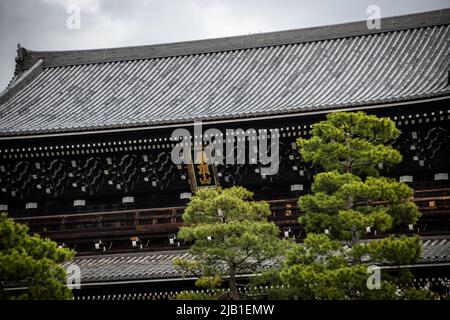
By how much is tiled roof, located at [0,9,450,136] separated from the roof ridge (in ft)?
0.13

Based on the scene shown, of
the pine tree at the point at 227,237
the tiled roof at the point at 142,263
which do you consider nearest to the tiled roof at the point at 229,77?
the tiled roof at the point at 142,263

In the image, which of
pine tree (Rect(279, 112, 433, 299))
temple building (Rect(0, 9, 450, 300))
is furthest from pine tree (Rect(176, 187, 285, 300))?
temple building (Rect(0, 9, 450, 300))

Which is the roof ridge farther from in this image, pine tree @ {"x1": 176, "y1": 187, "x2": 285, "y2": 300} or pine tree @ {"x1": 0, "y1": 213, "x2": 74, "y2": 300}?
pine tree @ {"x1": 0, "y1": 213, "x2": 74, "y2": 300}

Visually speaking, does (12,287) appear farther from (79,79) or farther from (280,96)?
(79,79)

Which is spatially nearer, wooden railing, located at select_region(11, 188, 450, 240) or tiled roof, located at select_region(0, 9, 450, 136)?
wooden railing, located at select_region(11, 188, 450, 240)

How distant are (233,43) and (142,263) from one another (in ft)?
37.0

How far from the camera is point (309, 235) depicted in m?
20.1

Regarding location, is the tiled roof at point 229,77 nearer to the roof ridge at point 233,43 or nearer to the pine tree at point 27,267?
the roof ridge at point 233,43

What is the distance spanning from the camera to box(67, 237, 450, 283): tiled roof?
2249 cm

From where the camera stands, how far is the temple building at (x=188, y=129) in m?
24.6

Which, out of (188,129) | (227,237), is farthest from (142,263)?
(227,237)

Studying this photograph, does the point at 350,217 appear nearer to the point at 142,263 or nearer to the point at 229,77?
the point at 142,263

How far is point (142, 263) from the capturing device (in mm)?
25172
